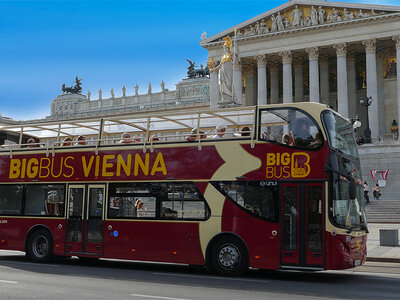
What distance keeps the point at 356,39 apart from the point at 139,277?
154ft

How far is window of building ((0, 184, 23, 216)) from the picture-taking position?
16.0 m

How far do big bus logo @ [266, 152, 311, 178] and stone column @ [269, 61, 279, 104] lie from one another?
50.3 m

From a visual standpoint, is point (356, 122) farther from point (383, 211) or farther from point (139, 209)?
point (139, 209)

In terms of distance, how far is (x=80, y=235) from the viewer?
1469cm

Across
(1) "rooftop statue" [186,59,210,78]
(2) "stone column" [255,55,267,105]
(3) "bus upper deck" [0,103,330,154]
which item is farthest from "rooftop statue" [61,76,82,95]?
(3) "bus upper deck" [0,103,330,154]

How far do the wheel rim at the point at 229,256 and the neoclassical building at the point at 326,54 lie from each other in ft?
130

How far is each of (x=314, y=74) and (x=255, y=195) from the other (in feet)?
148

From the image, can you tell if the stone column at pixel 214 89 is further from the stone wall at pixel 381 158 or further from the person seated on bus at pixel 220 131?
the person seated on bus at pixel 220 131

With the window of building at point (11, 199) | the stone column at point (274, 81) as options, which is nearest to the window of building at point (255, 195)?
the window of building at point (11, 199)

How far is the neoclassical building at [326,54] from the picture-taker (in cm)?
5206

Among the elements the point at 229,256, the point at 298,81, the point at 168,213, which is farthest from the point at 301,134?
the point at 298,81

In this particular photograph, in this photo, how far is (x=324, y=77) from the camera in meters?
58.6

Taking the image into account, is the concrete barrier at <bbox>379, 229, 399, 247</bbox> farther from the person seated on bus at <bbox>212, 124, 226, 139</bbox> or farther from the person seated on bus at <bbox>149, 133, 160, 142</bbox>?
the person seated on bus at <bbox>149, 133, 160, 142</bbox>

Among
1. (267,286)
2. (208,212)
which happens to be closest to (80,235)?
(208,212)
